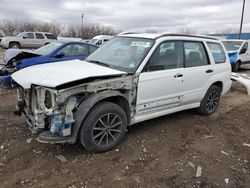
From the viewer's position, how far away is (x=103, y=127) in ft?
11.8

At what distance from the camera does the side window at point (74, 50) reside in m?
7.79

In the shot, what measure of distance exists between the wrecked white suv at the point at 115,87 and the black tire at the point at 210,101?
0.19 feet

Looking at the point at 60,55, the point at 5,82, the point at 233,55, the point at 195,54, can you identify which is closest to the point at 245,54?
the point at 233,55

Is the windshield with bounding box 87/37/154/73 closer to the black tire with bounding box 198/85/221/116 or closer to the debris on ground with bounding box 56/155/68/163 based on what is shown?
the debris on ground with bounding box 56/155/68/163

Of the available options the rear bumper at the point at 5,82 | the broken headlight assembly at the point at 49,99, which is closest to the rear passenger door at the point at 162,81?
the broken headlight assembly at the point at 49,99

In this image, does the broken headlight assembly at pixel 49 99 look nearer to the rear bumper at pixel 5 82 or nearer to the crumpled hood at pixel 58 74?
the crumpled hood at pixel 58 74

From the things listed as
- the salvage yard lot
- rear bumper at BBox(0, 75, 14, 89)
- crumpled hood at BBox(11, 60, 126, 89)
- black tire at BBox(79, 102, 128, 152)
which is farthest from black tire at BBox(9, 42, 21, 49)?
black tire at BBox(79, 102, 128, 152)

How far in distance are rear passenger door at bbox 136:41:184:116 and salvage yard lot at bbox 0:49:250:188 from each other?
0.58 metres

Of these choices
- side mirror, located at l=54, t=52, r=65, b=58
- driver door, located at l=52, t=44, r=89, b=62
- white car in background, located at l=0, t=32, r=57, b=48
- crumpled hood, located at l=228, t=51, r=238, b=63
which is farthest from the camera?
white car in background, located at l=0, t=32, r=57, b=48

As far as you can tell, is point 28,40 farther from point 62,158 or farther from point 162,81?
point 62,158

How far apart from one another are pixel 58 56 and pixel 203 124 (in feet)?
14.6

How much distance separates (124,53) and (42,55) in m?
3.98

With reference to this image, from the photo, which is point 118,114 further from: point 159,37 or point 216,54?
point 216,54

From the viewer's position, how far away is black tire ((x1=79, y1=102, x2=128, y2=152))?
3.37 m
